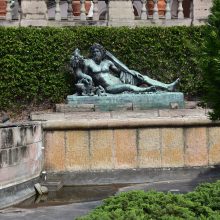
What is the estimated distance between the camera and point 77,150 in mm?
11836

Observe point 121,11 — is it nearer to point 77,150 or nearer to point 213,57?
point 77,150

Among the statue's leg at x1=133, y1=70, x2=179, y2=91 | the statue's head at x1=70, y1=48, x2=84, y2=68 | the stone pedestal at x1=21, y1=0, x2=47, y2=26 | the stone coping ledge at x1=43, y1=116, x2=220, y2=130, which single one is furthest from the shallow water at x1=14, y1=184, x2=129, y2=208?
the stone pedestal at x1=21, y1=0, x2=47, y2=26

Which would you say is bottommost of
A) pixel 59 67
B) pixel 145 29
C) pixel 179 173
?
pixel 179 173

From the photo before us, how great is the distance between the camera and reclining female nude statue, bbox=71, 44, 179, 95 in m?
13.3

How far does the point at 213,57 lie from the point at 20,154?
431cm

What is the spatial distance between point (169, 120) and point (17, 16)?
6254 mm

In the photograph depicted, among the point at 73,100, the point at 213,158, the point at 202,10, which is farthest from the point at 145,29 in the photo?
the point at 213,158

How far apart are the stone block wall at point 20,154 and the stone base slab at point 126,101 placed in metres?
1.97

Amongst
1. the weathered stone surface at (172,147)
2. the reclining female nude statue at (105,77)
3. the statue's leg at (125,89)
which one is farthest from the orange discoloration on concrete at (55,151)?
the weathered stone surface at (172,147)

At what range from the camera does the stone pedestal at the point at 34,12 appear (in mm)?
15633

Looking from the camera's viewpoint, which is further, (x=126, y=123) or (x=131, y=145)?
(x=131, y=145)

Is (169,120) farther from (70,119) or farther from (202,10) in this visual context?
(202,10)

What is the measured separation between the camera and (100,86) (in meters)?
13.4

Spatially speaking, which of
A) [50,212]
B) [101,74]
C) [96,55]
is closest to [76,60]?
[96,55]
